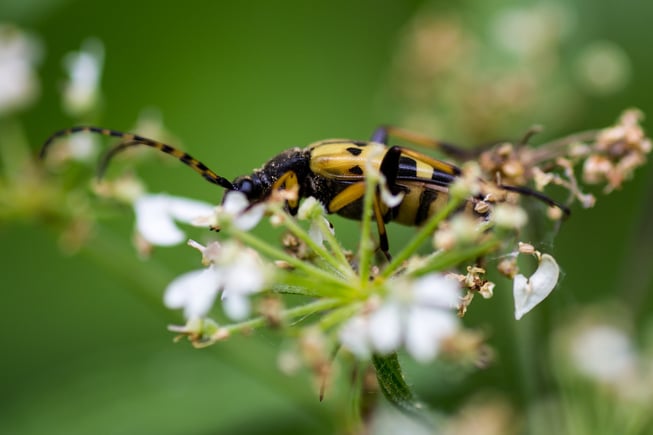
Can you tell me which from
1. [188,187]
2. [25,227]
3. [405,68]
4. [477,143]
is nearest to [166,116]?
[188,187]

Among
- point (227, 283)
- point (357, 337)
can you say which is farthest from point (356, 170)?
point (357, 337)

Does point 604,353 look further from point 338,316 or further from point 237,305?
point 237,305

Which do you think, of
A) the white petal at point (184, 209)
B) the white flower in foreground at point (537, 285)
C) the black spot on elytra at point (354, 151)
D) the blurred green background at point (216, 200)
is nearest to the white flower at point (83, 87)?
the blurred green background at point (216, 200)

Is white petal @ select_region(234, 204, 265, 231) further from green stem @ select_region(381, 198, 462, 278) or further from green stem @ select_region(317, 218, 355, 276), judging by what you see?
green stem @ select_region(381, 198, 462, 278)

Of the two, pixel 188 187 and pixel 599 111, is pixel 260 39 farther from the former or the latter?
pixel 599 111

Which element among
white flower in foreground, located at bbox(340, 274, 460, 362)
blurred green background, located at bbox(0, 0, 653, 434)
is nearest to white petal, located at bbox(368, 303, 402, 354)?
white flower in foreground, located at bbox(340, 274, 460, 362)

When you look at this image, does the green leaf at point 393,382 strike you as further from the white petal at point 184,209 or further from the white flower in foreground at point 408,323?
the white petal at point 184,209
